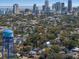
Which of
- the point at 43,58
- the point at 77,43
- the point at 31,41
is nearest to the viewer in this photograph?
the point at 43,58

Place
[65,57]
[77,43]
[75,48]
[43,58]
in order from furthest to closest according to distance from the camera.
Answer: [77,43] < [75,48] < [43,58] < [65,57]

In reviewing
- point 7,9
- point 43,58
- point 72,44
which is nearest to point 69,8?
point 7,9

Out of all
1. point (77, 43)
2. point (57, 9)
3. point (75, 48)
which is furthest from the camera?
point (57, 9)

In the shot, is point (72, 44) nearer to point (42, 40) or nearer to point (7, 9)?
point (42, 40)

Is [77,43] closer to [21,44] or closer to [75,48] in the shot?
[75,48]

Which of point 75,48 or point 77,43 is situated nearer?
point 75,48

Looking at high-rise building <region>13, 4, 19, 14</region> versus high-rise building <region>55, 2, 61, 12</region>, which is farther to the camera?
high-rise building <region>55, 2, 61, 12</region>

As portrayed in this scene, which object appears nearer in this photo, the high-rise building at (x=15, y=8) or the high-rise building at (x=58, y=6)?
the high-rise building at (x=15, y=8)

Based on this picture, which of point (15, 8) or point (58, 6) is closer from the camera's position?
point (15, 8)

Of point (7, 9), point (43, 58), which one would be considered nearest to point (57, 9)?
point (7, 9)
